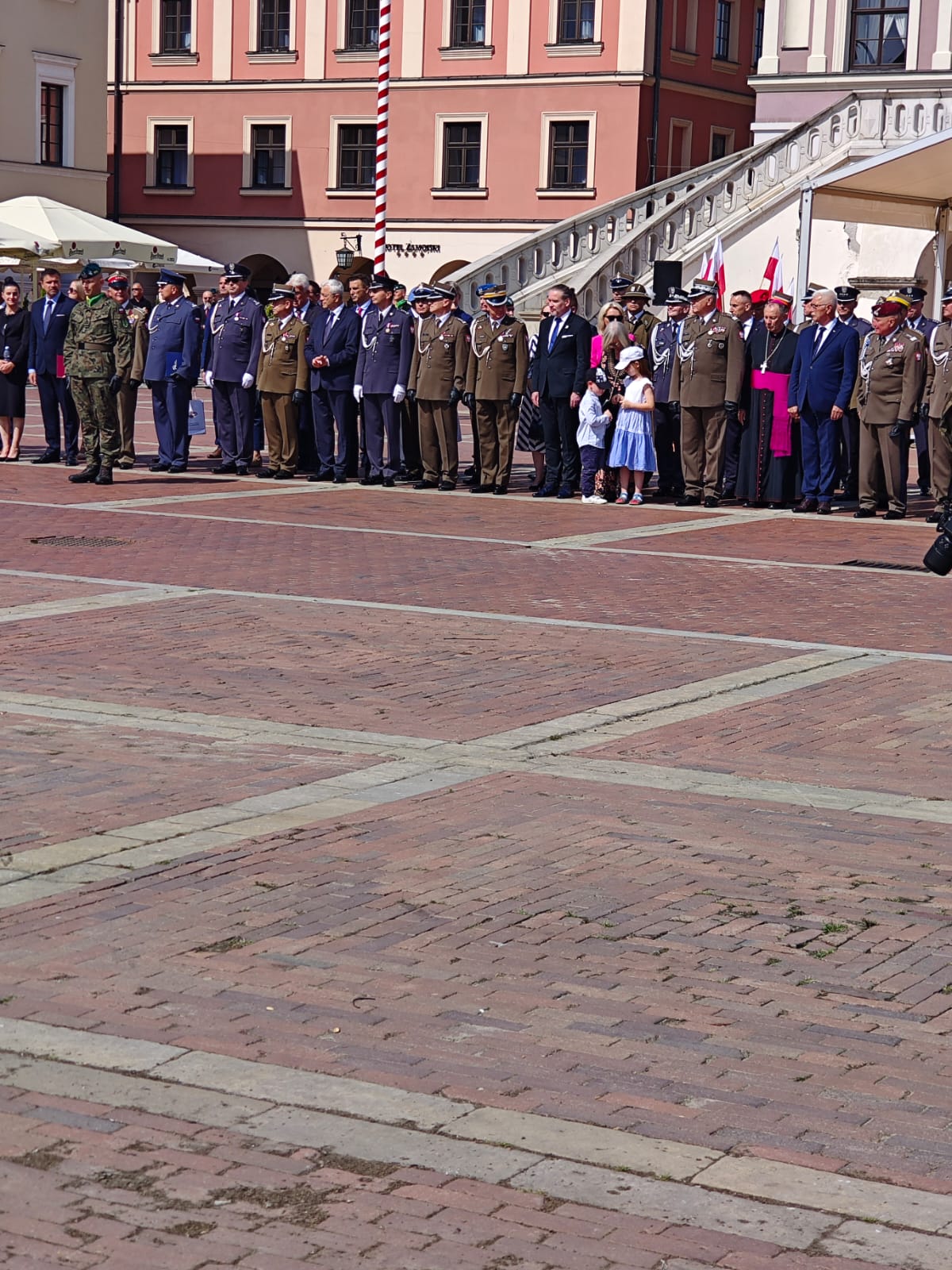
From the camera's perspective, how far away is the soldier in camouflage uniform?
18906 millimetres

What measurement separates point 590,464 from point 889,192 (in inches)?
237

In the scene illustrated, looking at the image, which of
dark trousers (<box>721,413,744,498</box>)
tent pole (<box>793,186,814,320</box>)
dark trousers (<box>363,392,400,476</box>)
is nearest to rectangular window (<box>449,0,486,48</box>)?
tent pole (<box>793,186,814,320</box>)

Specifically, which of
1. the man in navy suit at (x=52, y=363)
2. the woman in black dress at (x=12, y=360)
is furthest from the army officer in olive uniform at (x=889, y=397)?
the woman in black dress at (x=12, y=360)

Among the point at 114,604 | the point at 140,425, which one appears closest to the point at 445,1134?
the point at 114,604

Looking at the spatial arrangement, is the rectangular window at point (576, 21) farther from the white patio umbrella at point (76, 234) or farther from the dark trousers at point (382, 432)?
the dark trousers at point (382, 432)

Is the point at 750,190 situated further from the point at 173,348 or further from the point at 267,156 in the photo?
the point at 173,348

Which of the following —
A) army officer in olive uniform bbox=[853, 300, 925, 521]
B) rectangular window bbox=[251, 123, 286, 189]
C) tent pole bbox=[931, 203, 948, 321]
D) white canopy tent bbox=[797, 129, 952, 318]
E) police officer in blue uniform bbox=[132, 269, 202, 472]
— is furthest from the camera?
rectangular window bbox=[251, 123, 286, 189]

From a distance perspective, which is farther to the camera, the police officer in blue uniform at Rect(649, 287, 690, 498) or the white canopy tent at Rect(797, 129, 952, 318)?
the white canopy tent at Rect(797, 129, 952, 318)

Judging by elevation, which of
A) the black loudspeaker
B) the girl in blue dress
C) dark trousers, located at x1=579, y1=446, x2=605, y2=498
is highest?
the black loudspeaker

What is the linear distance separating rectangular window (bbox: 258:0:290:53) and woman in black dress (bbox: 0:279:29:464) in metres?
35.4

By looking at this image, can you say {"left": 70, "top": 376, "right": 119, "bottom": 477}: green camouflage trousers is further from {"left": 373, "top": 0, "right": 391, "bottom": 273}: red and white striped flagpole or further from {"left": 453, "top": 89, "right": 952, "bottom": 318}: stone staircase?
{"left": 453, "top": 89, "right": 952, "bottom": 318}: stone staircase

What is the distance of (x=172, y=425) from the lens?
2073cm

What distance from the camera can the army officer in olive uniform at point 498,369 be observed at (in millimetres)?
18922

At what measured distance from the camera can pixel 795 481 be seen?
63.1 ft
